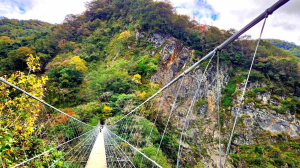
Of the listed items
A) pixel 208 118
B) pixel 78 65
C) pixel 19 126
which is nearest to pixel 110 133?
pixel 19 126

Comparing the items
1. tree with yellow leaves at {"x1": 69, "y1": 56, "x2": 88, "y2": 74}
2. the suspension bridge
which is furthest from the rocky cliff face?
tree with yellow leaves at {"x1": 69, "y1": 56, "x2": 88, "y2": 74}

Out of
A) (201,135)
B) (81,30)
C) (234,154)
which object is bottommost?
(234,154)

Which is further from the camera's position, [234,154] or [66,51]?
[66,51]

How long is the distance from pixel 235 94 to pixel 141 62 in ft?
31.7

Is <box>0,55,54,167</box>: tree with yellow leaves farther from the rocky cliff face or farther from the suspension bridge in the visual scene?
the rocky cliff face

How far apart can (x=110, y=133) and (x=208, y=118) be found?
9.80 meters

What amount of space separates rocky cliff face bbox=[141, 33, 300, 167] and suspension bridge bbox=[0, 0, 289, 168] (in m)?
0.13

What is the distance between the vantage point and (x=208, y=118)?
11844 mm

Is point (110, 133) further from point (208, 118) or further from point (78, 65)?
point (78, 65)

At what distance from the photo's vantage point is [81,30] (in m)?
20.9

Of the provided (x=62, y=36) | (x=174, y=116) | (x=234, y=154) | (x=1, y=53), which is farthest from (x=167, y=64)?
(x=1, y=53)

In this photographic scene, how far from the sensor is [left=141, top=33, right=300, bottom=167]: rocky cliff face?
1045 centimetres

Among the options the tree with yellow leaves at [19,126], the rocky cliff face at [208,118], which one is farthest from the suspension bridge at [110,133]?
the rocky cliff face at [208,118]

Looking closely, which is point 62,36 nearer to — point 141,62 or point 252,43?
point 141,62
